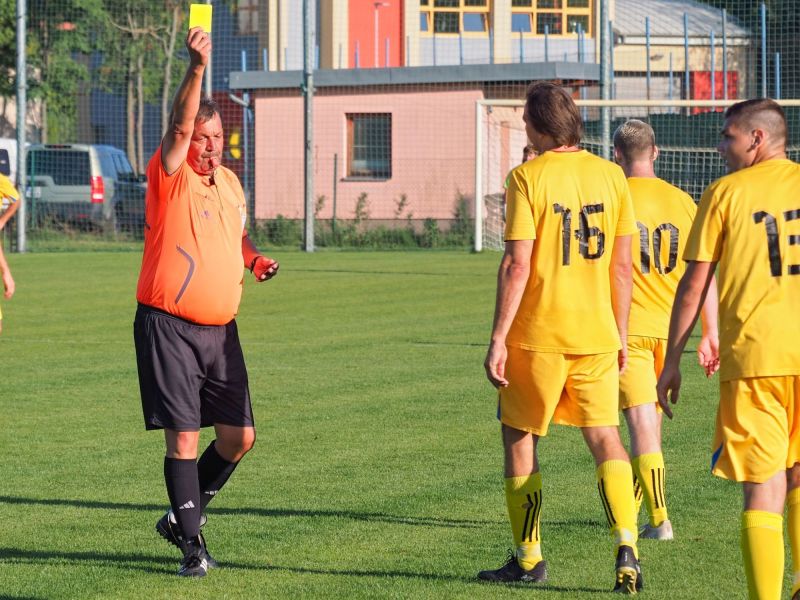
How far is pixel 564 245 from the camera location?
553 centimetres

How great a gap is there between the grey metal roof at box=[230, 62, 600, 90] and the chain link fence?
38 mm

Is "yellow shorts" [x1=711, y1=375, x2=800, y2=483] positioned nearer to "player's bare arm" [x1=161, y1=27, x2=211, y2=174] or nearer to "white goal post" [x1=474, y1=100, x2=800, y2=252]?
"player's bare arm" [x1=161, y1=27, x2=211, y2=174]

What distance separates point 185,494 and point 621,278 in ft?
6.63

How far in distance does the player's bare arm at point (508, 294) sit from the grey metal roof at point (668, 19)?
36.0 meters

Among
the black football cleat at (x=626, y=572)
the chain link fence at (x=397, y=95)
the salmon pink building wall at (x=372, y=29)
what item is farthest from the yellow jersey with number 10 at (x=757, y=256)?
the salmon pink building wall at (x=372, y=29)

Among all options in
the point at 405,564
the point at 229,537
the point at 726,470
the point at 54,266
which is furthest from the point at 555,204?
the point at 54,266

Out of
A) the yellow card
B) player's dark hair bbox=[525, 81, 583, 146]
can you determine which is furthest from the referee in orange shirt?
player's dark hair bbox=[525, 81, 583, 146]

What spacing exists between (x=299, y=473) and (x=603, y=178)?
3093mm

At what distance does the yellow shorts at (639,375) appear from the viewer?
650 cm

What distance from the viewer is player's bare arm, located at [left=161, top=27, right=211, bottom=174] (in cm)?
534

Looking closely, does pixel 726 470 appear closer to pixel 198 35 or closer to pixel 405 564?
pixel 405 564

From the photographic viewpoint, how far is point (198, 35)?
17.6ft

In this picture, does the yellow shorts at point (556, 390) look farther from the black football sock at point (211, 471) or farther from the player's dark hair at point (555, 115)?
the black football sock at point (211, 471)

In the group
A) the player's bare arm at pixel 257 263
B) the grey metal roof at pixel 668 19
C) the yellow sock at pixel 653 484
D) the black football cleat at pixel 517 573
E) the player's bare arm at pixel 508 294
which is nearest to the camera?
the player's bare arm at pixel 508 294
